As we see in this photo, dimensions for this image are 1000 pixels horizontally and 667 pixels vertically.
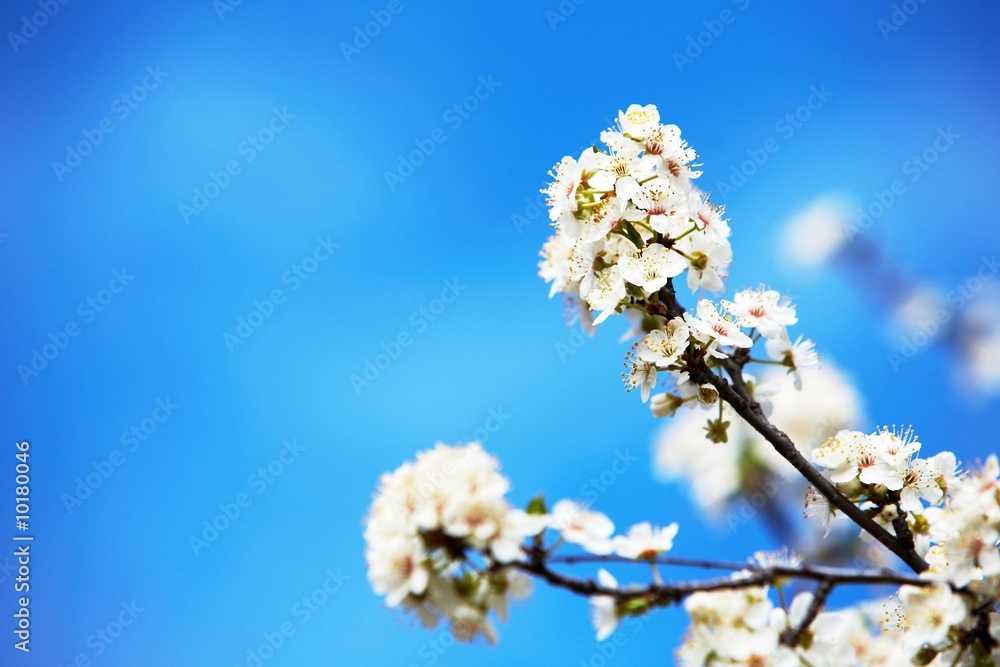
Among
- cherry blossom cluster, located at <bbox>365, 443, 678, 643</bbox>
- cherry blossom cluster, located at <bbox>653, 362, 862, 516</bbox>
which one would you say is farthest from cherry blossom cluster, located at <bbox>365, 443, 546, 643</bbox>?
cherry blossom cluster, located at <bbox>653, 362, 862, 516</bbox>

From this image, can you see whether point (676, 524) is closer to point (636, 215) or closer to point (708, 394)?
point (708, 394)

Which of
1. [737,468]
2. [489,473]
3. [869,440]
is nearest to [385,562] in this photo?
[489,473]

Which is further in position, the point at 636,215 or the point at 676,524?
the point at 636,215

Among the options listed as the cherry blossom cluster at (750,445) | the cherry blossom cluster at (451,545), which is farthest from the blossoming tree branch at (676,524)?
the cherry blossom cluster at (750,445)

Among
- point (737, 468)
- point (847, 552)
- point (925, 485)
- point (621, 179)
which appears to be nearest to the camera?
point (925, 485)

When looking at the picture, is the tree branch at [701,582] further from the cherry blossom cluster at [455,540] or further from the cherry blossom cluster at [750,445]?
the cherry blossom cluster at [750,445]

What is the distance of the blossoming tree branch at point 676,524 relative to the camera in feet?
3.93

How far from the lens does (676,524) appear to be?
1312 mm

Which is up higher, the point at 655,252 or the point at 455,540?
the point at 655,252

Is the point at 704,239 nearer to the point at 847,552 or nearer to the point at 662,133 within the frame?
the point at 662,133

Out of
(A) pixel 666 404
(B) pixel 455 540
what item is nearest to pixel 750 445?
(A) pixel 666 404

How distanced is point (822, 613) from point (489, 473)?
0.56 metres

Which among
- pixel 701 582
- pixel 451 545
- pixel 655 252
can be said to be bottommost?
pixel 701 582

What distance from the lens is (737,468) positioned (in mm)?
4004
